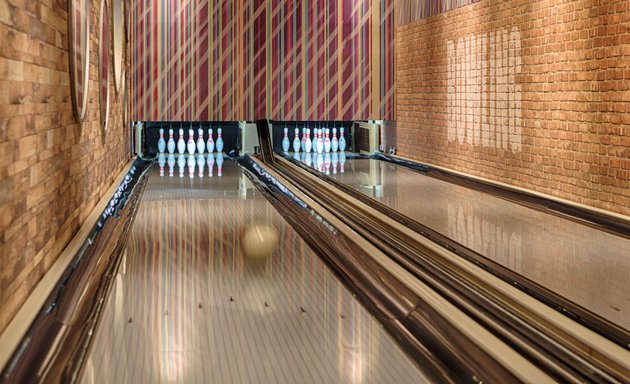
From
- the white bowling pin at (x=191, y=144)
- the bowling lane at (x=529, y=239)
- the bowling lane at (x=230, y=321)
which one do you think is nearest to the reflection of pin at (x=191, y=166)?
the white bowling pin at (x=191, y=144)

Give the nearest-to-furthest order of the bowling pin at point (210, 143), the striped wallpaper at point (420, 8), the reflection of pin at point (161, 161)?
the striped wallpaper at point (420, 8), the reflection of pin at point (161, 161), the bowling pin at point (210, 143)

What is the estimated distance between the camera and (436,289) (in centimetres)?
306

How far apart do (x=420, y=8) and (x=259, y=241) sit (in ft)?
15.7

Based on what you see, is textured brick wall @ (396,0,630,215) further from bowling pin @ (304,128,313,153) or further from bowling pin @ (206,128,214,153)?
bowling pin @ (206,128,214,153)

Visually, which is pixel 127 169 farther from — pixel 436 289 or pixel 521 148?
pixel 436 289

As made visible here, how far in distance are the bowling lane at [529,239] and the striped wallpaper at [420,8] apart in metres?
1.77

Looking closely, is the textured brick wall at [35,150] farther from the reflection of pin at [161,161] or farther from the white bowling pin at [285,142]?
the white bowling pin at [285,142]

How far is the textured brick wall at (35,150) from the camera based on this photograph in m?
2.46

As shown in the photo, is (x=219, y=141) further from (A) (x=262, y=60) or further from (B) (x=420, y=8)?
(B) (x=420, y=8)

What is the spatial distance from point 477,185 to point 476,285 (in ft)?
10.8

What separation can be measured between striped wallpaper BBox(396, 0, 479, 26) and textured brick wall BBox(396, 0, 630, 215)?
0.08 meters

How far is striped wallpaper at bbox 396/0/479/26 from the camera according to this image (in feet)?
24.5

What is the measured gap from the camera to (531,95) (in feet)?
19.3

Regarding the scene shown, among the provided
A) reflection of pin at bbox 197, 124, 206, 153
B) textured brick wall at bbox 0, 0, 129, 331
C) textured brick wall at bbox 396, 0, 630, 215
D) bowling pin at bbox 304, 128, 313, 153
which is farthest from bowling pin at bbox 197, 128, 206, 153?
textured brick wall at bbox 0, 0, 129, 331
